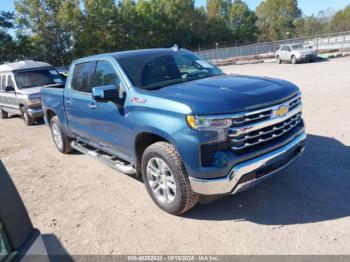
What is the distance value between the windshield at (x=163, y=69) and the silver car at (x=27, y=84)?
253 inches

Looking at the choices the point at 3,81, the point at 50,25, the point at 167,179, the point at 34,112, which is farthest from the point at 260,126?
the point at 50,25

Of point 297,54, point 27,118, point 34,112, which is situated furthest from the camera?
point 297,54

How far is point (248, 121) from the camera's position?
3512 millimetres

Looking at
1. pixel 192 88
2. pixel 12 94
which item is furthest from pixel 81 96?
pixel 12 94

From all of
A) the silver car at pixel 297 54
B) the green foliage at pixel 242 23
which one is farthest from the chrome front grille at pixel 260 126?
the green foliage at pixel 242 23

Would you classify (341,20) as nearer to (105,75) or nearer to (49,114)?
(49,114)

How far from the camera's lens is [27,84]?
11.0 meters

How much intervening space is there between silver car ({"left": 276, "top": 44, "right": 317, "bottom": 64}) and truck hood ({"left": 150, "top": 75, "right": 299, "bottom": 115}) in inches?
940

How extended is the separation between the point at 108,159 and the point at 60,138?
2.32 metres

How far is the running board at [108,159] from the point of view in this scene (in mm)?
4578

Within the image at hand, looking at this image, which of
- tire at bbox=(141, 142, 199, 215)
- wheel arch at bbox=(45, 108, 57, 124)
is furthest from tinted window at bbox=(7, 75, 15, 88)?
tire at bbox=(141, 142, 199, 215)

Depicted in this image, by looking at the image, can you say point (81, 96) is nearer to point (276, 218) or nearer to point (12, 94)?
point (276, 218)

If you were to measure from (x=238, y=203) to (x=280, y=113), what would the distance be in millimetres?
1250

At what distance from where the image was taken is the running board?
458 centimetres
